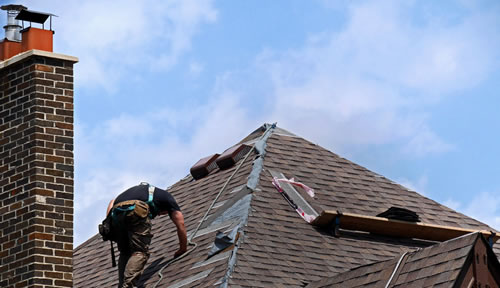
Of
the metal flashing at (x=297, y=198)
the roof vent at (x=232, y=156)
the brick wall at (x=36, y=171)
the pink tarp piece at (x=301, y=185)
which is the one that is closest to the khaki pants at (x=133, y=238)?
the brick wall at (x=36, y=171)

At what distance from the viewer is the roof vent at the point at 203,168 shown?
20453 mm

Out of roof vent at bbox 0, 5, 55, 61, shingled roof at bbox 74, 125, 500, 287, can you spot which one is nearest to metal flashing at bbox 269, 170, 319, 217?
shingled roof at bbox 74, 125, 500, 287

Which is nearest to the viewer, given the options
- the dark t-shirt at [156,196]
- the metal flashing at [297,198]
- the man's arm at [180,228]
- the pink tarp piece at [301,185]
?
the dark t-shirt at [156,196]

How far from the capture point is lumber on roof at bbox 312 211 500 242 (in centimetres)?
1759

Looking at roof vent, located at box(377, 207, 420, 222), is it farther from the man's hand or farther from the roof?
the man's hand

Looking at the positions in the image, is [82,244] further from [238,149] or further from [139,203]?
[139,203]

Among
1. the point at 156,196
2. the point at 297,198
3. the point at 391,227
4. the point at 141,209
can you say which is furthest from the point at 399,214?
the point at 141,209

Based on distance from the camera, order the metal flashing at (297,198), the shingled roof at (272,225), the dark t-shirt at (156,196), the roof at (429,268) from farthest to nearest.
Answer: the metal flashing at (297,198)
the dark t-shirt at (156,196)
the shingled roof at (272,225)
the roof at (429,268)

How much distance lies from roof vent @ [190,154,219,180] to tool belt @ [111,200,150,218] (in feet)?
12.6

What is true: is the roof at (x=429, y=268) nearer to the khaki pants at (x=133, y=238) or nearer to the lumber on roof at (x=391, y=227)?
the lumber on roof at (x=391, y=227)

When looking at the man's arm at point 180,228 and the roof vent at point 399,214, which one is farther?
the roof vent at point 399,214

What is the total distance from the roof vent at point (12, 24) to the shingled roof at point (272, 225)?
3.67 m

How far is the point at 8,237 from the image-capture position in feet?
52.3

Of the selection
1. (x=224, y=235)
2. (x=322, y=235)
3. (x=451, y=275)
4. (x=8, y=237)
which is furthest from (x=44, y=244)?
(x=451, y=275)
